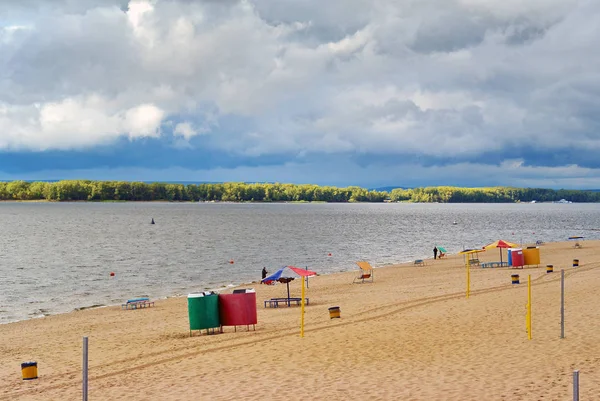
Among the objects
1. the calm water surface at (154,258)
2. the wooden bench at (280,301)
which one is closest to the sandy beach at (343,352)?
the wooden bench at (280,301)

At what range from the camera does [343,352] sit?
21.2 metres

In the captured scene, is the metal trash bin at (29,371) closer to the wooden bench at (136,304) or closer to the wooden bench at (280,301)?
the wooden bench at (280,301)

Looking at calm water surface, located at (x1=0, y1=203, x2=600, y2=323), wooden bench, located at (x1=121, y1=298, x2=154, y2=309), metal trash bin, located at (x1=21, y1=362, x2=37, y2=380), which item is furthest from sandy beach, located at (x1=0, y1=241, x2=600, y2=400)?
calm water surface, located at (x1=0, y1=203, x2=600, y2=323)

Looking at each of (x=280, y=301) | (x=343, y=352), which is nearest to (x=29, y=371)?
(x=343, y=352)

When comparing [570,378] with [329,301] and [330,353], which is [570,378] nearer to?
[330,353]

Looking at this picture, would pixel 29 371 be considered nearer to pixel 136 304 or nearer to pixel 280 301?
pixel 280 301

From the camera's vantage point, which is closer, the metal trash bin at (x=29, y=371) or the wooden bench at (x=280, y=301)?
the metal trash bin at (x=29, y=371)

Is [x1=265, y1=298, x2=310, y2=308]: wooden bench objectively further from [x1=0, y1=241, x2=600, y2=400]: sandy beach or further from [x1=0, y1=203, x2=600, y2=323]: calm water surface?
[x1=0, y1=203, x2=600, y2=323]: calm water surface

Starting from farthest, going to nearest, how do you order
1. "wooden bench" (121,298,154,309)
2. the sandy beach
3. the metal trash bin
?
1. "wooden bench" (121,298,154,309)
2. the metal trash bin
3. the sandy beach

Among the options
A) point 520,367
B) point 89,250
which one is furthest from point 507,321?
point 89,250

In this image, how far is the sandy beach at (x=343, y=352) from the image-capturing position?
665 inches

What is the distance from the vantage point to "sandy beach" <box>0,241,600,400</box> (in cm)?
1689

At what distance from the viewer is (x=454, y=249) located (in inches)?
3420

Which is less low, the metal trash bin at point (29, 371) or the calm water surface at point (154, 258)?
the metal trash bin at point (29, 371)
